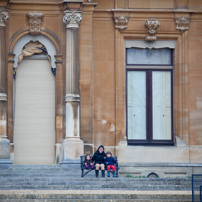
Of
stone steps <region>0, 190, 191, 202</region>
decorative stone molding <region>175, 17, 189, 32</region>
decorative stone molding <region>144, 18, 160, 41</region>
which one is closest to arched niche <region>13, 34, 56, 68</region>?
decorative stone molding <region>144, 18, 160, 41</region>

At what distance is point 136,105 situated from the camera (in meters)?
30.4

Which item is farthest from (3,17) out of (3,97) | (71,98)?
(71,98)

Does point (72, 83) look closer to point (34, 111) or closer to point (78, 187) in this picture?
point (34, 111)

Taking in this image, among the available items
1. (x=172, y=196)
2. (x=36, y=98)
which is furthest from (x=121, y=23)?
(x=172, y=196)

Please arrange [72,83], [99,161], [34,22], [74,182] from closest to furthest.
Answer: [74,182] → [99,161] → [72,83] → [34,22]

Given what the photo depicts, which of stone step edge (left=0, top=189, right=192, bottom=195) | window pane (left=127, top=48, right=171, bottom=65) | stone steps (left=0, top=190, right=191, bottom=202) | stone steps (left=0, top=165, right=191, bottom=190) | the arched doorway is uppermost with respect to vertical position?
window pane (left=127, top=48, right=171, bottom=65)

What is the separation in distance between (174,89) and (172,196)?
7.98 m

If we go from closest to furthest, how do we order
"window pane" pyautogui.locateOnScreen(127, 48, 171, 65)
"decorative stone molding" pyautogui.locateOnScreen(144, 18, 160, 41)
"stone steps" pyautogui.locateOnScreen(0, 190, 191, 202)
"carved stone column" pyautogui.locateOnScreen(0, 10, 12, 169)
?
"stone steps" pyautogui.locateOnScreen(0, 190, 191, 202) < "carved stone column" pyautogui.locateOnScreen(0, 10, 12, 169) < "decorative stone molding" pyautogui.locateOnScreen(144, 18, 160, 41) < "window pane" pyautogui.locateOnScreen(127, 48, 171, 65)

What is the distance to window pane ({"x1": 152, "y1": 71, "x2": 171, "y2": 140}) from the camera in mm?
30438

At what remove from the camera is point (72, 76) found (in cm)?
2875

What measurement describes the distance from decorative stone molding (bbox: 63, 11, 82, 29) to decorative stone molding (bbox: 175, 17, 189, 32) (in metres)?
3.87

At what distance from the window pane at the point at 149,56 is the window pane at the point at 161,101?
45 centimetres

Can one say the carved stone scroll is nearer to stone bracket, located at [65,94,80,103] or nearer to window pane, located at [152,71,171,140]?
stone bracket, located at [65,94,80,103]

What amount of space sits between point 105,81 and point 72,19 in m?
2.71
